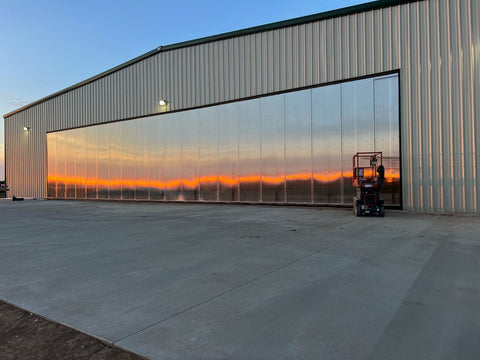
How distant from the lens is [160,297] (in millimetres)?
3377

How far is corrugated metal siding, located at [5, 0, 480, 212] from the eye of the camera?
11195 mm

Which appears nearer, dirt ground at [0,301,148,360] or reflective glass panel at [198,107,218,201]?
dirt ground at [0,301,148,360]

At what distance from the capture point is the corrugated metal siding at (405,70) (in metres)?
11.2

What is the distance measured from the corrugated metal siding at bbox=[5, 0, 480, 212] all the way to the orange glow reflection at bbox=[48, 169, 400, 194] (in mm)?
1644

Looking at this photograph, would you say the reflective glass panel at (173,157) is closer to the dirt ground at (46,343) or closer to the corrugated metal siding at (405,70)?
the corrugated metal siding at (405,70)

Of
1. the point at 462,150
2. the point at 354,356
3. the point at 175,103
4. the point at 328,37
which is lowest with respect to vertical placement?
the point at 354,356

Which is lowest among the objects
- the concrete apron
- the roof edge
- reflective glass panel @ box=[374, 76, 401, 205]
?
the concrete apron

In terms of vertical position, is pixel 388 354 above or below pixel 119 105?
below

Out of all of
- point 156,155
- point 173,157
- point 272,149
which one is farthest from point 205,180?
point 272,149

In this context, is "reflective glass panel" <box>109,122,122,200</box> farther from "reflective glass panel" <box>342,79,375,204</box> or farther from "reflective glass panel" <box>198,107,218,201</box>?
"reflective glass panel" <box>342,79,375,204</box>

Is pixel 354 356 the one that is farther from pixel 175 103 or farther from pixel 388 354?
pixel 175 103

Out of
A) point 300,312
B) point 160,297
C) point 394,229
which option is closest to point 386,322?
point 300,312

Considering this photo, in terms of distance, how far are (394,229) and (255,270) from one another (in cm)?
507

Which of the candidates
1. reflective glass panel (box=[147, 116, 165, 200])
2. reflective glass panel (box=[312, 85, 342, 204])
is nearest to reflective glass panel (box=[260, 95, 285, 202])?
reflective glass panel (box=[312, 85, 342, 204])
